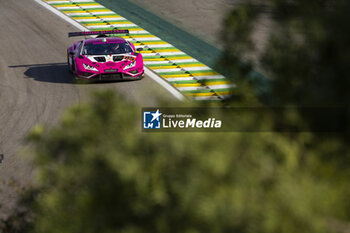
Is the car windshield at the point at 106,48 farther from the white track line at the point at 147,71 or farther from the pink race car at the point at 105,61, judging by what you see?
the white track line at the point at 147,71

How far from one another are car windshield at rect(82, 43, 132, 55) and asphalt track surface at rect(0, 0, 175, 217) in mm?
1026

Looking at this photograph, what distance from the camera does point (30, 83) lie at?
1702 centimetres

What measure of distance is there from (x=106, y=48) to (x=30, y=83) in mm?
2783

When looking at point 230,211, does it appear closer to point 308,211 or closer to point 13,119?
point 308,211

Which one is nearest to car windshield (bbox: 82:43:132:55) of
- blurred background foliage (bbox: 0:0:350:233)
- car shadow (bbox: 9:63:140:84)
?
car shadow (bbox: 9:63:140:84)

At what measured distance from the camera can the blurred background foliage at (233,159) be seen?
3.02 metres

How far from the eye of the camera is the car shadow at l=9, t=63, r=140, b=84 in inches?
685

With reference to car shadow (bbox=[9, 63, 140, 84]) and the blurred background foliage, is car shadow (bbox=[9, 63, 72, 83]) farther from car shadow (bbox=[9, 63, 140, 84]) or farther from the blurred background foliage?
the blurred background foliage

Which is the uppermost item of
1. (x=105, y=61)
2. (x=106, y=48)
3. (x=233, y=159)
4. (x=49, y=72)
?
(x=233, y=159)

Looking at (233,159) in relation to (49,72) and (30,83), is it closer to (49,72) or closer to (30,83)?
(30,83)

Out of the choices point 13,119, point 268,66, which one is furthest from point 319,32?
point 13,119

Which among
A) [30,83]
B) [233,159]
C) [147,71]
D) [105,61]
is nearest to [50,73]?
[30,83]

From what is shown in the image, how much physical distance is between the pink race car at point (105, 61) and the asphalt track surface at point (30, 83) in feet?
1.16

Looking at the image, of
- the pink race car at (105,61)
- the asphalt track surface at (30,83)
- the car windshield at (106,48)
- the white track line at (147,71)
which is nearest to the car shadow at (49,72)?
the asphalt track surface at (30,83)
